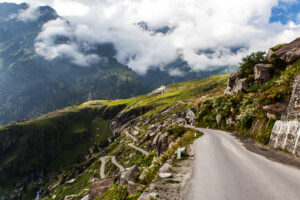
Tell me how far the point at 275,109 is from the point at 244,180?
1317 cm

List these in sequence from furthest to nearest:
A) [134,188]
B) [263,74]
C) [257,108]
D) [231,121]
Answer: [263,74]
[231,121]
[257,108]
[134,188]

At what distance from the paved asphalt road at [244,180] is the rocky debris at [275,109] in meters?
7.28

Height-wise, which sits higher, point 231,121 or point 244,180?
point 231,121

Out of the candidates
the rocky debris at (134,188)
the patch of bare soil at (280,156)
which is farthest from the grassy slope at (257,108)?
the rocky debris at (134,188)

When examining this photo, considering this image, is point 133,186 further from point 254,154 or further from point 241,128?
point 241,128

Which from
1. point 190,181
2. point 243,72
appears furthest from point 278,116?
point 243,72

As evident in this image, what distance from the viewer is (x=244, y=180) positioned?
977 centimetres

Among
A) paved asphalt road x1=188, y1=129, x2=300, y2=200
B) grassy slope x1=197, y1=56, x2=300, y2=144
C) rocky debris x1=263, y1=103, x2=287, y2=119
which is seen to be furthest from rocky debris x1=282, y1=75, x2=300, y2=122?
paved asphalt road x1=188, y1=129, x2=300, y2=200

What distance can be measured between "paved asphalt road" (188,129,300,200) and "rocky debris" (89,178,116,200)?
17370mm

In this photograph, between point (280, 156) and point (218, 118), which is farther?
point (218, 118)

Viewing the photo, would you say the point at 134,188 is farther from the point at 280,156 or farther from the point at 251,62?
the point at 251,62

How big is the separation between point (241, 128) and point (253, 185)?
20.2 meters

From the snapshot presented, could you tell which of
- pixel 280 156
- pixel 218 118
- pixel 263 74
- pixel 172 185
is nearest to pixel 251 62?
pixel 263 74

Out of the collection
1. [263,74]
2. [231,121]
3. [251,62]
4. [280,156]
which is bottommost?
[280,156]
